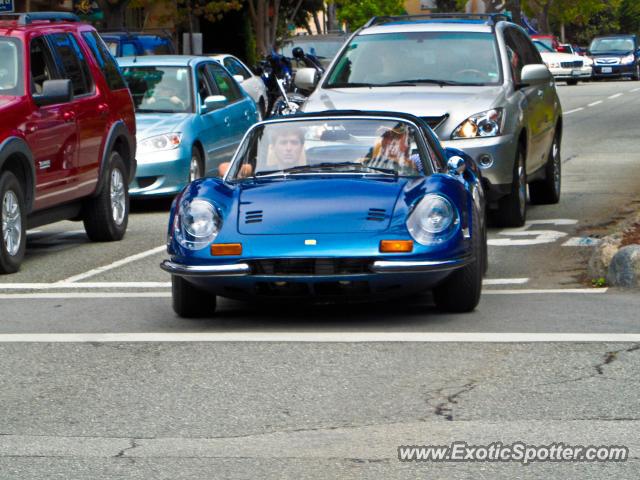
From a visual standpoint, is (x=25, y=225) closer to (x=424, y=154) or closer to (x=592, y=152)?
(x=424, y=154)

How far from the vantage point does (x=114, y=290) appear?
1096cm

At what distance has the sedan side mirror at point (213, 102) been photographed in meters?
17.5

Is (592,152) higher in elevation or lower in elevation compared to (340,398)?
lower

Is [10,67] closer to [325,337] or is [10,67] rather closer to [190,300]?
[190,300]

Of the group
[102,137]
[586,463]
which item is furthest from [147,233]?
[586,463]

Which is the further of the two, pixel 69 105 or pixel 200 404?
pixel 69 105

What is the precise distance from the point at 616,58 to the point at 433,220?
53.2 m

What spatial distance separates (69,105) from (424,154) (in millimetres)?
4268

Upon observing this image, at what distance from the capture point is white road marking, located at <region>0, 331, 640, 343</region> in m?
8.48

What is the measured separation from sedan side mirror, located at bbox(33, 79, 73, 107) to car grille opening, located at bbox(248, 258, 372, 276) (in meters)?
3.94

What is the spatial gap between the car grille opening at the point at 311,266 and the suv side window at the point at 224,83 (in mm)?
10271

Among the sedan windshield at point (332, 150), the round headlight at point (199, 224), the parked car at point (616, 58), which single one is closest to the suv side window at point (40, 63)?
the sedan windshield at point (332, 150)

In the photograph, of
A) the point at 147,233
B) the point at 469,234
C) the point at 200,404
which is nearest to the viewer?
the point at 200,404

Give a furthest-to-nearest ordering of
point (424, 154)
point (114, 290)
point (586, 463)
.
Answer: point (114, 290)
point (424, 154)
point (586, 463)
